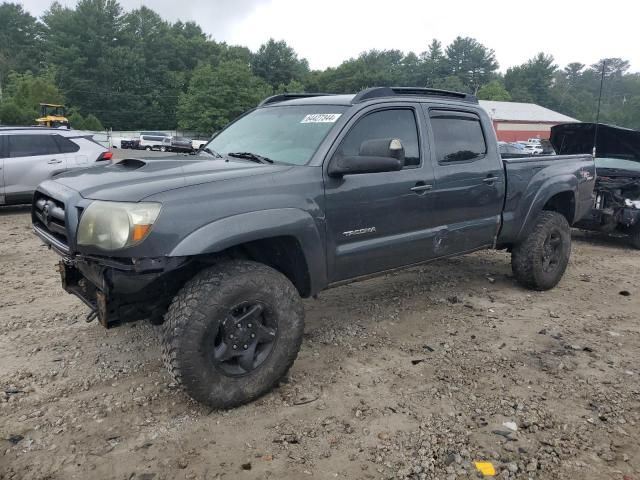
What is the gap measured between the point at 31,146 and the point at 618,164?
1008 centimetres

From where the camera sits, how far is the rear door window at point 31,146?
892 centimetres

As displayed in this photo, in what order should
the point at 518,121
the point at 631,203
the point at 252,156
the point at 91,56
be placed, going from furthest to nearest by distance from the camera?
the point at 91,56, the point at 518,121, the point at 631,203, the point at 252,156

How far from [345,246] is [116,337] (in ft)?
6.55

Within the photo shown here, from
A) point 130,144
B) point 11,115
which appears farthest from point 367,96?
point 11,115

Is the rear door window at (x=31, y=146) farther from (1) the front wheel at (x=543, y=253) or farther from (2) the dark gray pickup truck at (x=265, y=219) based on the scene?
(1) the front wheel at (x=543, y=253)

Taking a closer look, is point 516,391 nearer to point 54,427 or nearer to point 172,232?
point 172,232

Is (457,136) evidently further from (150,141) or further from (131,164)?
(150,141)

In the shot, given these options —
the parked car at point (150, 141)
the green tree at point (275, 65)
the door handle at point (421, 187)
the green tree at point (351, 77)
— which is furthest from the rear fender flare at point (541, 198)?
the green tree at point (275, 65)

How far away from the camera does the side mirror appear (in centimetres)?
329

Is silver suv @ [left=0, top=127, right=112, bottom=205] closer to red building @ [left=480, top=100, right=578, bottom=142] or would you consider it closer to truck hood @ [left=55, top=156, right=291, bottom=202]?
truck hood @ [left=55, top=156, right=291, bottom=202]

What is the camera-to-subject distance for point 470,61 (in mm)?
105562

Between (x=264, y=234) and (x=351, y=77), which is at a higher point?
(x=351, y=77)

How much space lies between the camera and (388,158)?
3320 millimetres

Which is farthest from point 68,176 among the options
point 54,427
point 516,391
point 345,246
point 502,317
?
point 502,317
